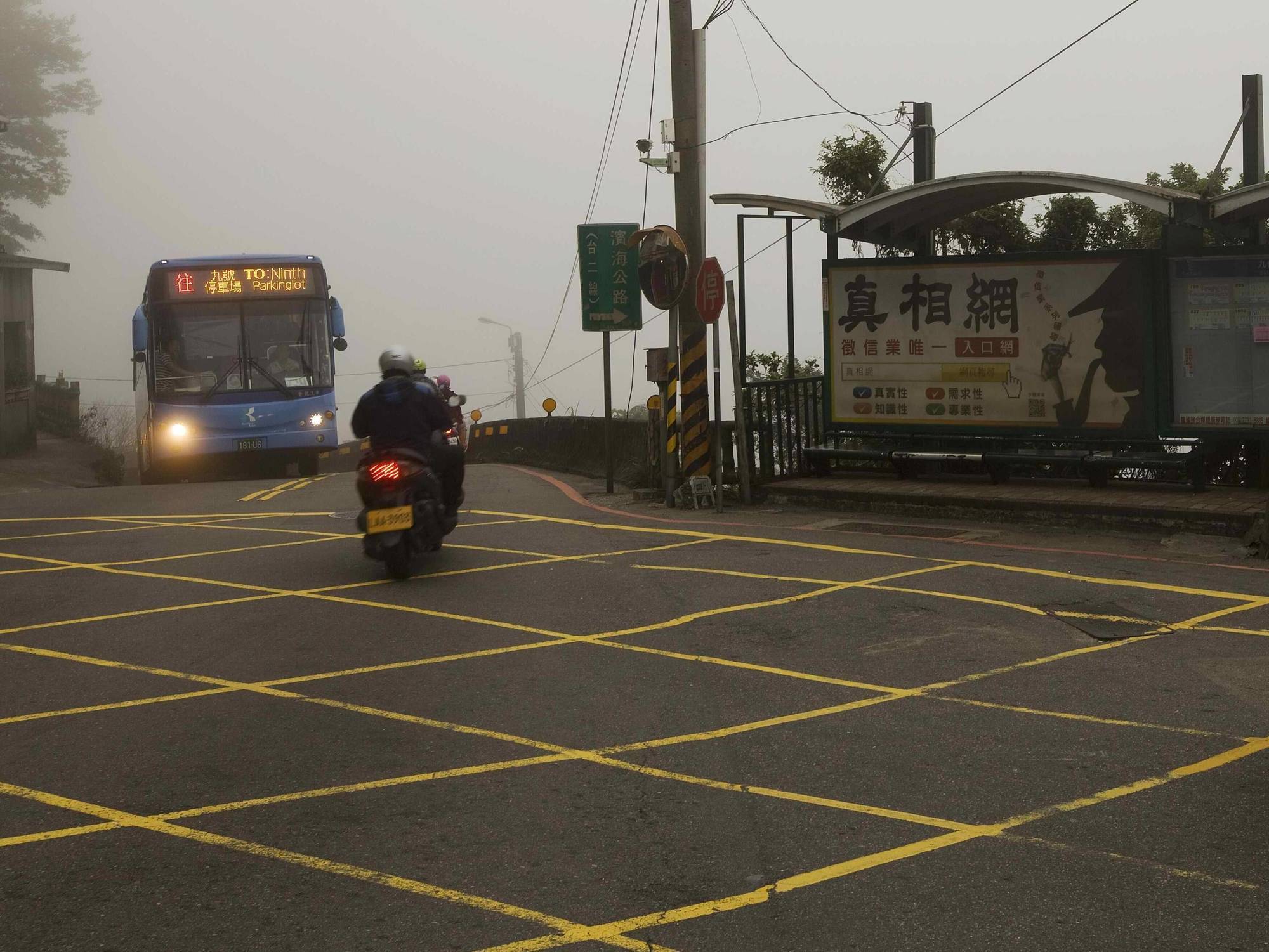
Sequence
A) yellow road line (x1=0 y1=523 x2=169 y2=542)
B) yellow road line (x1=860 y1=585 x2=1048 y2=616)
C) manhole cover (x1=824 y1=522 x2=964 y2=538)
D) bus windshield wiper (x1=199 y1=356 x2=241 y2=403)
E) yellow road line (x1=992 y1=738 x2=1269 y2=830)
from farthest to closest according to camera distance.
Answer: bus windshield wiper (x1=199 y1=356 x2=241 y2=403), yellow road line (x1=0 y1=523 x2=169 y2=542), manhole cover (x1=824 y1=522 x2=964 y2=538), yellow road line (x1=860 y1=585 x2=1048 y2=616), yellow road line (x1=992 y1=738 x2=1269 y2=830)

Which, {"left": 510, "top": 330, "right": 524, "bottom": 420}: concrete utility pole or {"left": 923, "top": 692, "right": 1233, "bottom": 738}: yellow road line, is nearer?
{"left": 923, "top": 692, "right": 1233, "bottom": 738}: yellow road line

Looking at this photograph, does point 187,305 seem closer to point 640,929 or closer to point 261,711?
point 261,711

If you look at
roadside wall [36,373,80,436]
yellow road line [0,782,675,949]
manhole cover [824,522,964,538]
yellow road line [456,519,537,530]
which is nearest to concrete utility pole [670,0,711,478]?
yellow road line [456,519,537,530]

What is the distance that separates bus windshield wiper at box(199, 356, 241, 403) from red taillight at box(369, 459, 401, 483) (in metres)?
10.8

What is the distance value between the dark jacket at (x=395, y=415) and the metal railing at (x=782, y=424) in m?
5.24

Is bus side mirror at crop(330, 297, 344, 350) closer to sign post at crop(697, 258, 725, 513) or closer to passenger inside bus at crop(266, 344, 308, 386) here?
passenger inside bus at crop(266, 344, 308, 386)

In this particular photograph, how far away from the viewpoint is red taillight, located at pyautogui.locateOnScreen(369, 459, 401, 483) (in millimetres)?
10125

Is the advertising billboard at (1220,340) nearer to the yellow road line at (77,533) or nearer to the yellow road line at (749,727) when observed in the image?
the yellow road line at (749,727)

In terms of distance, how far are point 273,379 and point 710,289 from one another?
8612mm

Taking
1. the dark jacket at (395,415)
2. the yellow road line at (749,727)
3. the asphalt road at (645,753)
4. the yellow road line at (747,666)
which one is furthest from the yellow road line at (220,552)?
the yellow road line at (749,727)

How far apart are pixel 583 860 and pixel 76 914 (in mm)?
1632

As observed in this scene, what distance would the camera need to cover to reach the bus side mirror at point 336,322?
2072 centimetres

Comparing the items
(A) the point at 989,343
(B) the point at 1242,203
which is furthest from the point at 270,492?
(B) the point at 1242,203

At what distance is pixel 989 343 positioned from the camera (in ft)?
46.4
